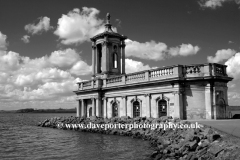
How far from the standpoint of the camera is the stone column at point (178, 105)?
71.5 feet

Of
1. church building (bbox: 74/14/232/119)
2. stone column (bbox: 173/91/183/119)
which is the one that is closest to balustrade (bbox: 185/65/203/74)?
church building (bbox: 74/14/232/119)

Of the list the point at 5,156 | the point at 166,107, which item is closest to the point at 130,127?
the point at 166,107

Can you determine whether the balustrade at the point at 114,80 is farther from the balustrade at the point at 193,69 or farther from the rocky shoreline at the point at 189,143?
the balustrade at the point at 193,69

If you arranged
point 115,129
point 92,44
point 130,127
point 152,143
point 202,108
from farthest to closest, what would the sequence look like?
point 92,44 < point 115,129 < point 130,127 < point 202,108 < point 152,143

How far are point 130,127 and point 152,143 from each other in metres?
5.10

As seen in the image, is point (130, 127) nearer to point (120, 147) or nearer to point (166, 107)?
point (166, 107)

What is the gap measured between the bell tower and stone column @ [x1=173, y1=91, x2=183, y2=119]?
1223cm

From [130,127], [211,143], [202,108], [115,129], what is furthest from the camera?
[115,129]

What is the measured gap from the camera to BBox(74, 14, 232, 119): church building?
70.4 ft

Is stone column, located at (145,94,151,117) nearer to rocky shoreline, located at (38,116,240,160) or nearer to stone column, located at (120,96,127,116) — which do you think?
rocky shoreline, located at (38,116,240,160)

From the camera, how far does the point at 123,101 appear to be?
1105 inches

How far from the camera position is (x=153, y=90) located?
956 inches

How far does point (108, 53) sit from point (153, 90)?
10457 mm

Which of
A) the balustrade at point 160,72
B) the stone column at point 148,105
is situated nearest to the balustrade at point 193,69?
the balustrade at point 160,72
